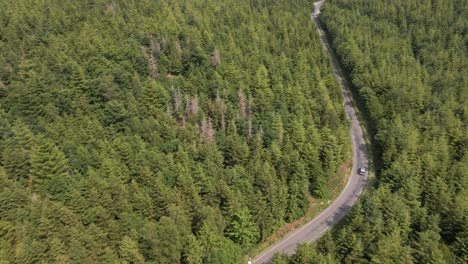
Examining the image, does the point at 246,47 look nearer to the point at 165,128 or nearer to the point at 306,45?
the point at 306,45

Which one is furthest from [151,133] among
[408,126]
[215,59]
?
[408,126]

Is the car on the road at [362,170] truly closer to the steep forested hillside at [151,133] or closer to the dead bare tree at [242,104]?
the steep forested hillside at [151,133]

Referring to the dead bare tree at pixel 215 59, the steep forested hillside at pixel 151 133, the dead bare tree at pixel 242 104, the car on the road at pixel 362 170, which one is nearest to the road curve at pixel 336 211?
the car on the road at pixel 362 170

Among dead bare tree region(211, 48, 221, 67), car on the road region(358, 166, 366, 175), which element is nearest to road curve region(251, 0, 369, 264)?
car on the road region(358, 166, 366, 175)

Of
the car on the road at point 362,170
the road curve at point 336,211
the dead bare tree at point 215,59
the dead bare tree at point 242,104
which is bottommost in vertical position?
the road curve at point 336,211

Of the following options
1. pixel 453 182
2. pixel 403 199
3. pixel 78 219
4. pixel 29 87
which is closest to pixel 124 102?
pixel 29 87

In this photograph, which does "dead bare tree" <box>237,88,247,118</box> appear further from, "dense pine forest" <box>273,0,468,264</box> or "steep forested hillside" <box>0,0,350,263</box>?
"dense pine forest" <box>273,0,468,264</box>

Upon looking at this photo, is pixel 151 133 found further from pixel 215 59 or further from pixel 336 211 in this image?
pixel 336 211
